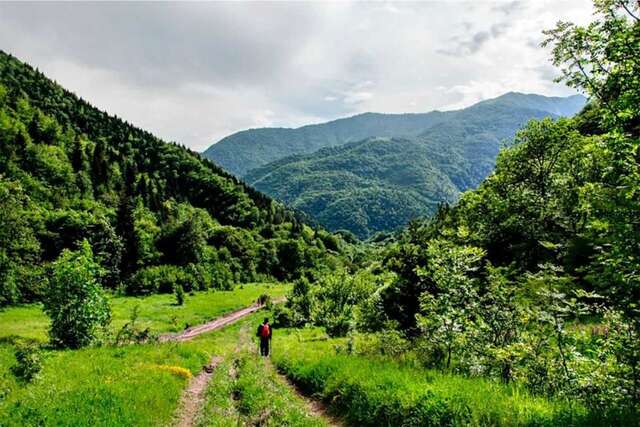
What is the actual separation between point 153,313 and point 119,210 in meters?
48.6

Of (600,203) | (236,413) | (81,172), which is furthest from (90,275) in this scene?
(81,172)

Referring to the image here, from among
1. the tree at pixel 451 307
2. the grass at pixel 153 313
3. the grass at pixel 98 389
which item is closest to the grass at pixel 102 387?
the grass at pixel 98 389

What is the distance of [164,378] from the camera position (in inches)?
628

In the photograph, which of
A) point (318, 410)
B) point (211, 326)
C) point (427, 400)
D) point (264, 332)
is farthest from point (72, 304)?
point (211, 326)

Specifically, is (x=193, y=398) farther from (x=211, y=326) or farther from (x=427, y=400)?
(x=211, y=326)

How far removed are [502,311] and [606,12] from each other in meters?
8.62

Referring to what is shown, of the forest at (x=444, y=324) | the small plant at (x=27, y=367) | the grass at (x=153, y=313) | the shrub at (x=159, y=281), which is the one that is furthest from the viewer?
the shrub at (x=159, y=281)

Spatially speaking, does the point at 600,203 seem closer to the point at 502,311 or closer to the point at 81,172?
the point at 502,311

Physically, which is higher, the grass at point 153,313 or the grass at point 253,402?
the grass at point 253,402

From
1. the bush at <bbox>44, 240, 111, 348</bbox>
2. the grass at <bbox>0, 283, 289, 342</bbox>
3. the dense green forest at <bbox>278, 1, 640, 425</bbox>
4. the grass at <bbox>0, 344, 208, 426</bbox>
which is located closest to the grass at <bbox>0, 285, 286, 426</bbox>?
the grass at <bbox>0, 344, 208, 426</bbox>

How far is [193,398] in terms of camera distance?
15.5m

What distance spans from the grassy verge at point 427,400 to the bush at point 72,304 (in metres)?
18.5

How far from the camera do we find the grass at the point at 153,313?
137ft

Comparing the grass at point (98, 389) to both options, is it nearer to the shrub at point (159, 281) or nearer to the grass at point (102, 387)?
the grass at point (102, 387)
